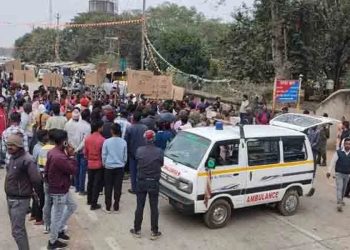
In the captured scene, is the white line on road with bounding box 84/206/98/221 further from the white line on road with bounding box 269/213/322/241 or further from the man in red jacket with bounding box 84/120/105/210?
the white line on road with bounding box 269/213/322/241

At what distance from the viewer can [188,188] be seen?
8531mm

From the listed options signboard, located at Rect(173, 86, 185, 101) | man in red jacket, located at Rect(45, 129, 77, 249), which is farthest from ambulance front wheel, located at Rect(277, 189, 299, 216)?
signboard, located at Rect(173, 86, 185, 101)

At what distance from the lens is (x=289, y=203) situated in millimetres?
9844

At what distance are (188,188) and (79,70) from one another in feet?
108

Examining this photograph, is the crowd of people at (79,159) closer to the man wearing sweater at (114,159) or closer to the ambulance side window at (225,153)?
the man wearing sweater at (114,159)

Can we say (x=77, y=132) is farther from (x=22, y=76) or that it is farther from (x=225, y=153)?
(x=22, y=76)

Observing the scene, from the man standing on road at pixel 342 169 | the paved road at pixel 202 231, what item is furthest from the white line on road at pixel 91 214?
the man standing on road at pixel 342 169

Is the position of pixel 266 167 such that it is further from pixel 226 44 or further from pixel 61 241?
pixel 226 44

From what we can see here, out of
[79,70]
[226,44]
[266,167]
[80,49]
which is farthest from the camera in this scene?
[80,49]

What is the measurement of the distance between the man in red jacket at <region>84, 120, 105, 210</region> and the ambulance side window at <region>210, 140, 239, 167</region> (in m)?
2.13

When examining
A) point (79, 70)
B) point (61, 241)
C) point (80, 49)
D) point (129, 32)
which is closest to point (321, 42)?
point (61, 241)

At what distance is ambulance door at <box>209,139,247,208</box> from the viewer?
8.73m

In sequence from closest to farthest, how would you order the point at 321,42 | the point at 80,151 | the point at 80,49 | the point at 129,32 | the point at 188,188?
the point at 188,188
the point at 80,151
the point at 321,42
the point at 129,32
the point at 80,49

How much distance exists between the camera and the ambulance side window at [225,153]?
877cm
